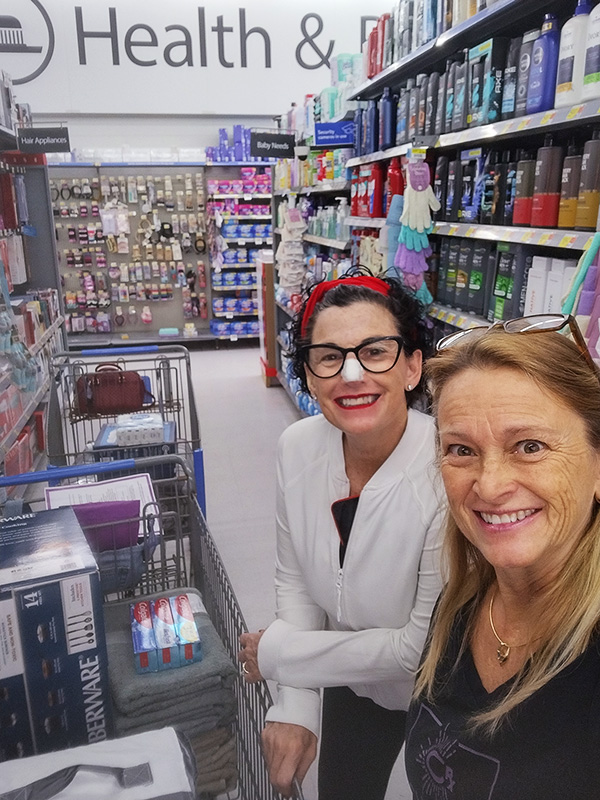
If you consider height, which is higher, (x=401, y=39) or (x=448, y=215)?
(x=401, y=39)

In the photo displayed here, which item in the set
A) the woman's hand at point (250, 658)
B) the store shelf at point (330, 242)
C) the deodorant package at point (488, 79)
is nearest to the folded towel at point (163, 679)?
the woman's hand at point (250, 658)

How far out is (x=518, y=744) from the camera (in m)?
0.88

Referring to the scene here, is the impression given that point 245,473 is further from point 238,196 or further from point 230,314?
point 238,196

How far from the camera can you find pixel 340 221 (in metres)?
5.12

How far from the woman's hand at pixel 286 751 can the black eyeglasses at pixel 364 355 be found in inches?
30.4

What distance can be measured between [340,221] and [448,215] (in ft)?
6.10

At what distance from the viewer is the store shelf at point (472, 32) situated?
8.61ft

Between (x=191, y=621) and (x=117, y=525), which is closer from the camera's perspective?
(x=191, y=621)

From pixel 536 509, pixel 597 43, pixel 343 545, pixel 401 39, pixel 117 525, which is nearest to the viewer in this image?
pixel 536 509

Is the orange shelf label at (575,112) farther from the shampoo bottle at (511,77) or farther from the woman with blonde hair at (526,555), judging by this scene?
the woman with blonde hair at (526,555)

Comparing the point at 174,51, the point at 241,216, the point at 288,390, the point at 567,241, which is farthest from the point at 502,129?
the point at 174,51

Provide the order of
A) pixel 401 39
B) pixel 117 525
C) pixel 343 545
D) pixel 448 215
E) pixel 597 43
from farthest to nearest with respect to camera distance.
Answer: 1. pixel 401 39
2. pixel 448 215
3. pixel 597 43
4. pixel 117 525
5. pixel 343 545

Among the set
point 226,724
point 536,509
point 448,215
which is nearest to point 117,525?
point 226,724

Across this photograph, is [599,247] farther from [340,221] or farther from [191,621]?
[340,221]
